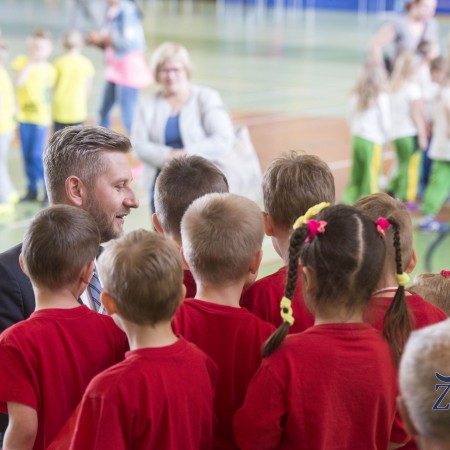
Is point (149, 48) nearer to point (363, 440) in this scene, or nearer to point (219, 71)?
point (219, 71)

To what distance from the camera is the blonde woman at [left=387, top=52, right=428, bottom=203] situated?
30.4ft

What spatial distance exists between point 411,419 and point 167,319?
85 cm

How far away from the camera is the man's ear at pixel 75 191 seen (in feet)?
11.5

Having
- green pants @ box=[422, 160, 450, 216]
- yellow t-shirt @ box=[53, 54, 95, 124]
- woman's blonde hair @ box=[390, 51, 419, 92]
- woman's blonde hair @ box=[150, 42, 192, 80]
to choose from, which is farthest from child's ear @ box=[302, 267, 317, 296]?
yellow t-shirt @ box=[53, 54, 95, 124]

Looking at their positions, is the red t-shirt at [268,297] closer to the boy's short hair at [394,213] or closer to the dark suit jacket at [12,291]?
the boy's short hair at [394,213]

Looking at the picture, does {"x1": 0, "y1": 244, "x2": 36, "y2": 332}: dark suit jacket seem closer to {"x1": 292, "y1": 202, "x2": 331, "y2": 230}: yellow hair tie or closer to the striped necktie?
the striped necktie

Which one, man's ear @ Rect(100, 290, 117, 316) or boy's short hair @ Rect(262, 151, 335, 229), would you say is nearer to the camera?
man's ear @ Rect(100, 290, 117, 316)

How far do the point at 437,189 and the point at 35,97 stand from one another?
13.8 ft

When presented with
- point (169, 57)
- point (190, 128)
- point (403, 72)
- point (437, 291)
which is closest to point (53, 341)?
point (437, 291)

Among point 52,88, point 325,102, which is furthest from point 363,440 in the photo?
point 325,102

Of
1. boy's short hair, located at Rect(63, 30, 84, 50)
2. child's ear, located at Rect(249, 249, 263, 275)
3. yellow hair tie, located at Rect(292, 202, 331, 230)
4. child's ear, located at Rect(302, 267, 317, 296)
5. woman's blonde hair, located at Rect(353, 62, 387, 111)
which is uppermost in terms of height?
yellow hair tie, located at Rect(292, 202, 331, 230)

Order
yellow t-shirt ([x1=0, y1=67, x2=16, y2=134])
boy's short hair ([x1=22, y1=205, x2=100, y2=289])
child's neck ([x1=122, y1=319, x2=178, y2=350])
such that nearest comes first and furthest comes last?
1. child's neck ([x1=122, y1=319, x2=178, y2=350])
2. boy's short hair ([x1=22, y1=205, x2=100, y2=289])
3. yellow t-shirt ([x1=0, y1=67, x2=16, y2=134])

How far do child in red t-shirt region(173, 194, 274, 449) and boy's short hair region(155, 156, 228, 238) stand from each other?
661 mm

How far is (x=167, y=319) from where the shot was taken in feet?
8.46
